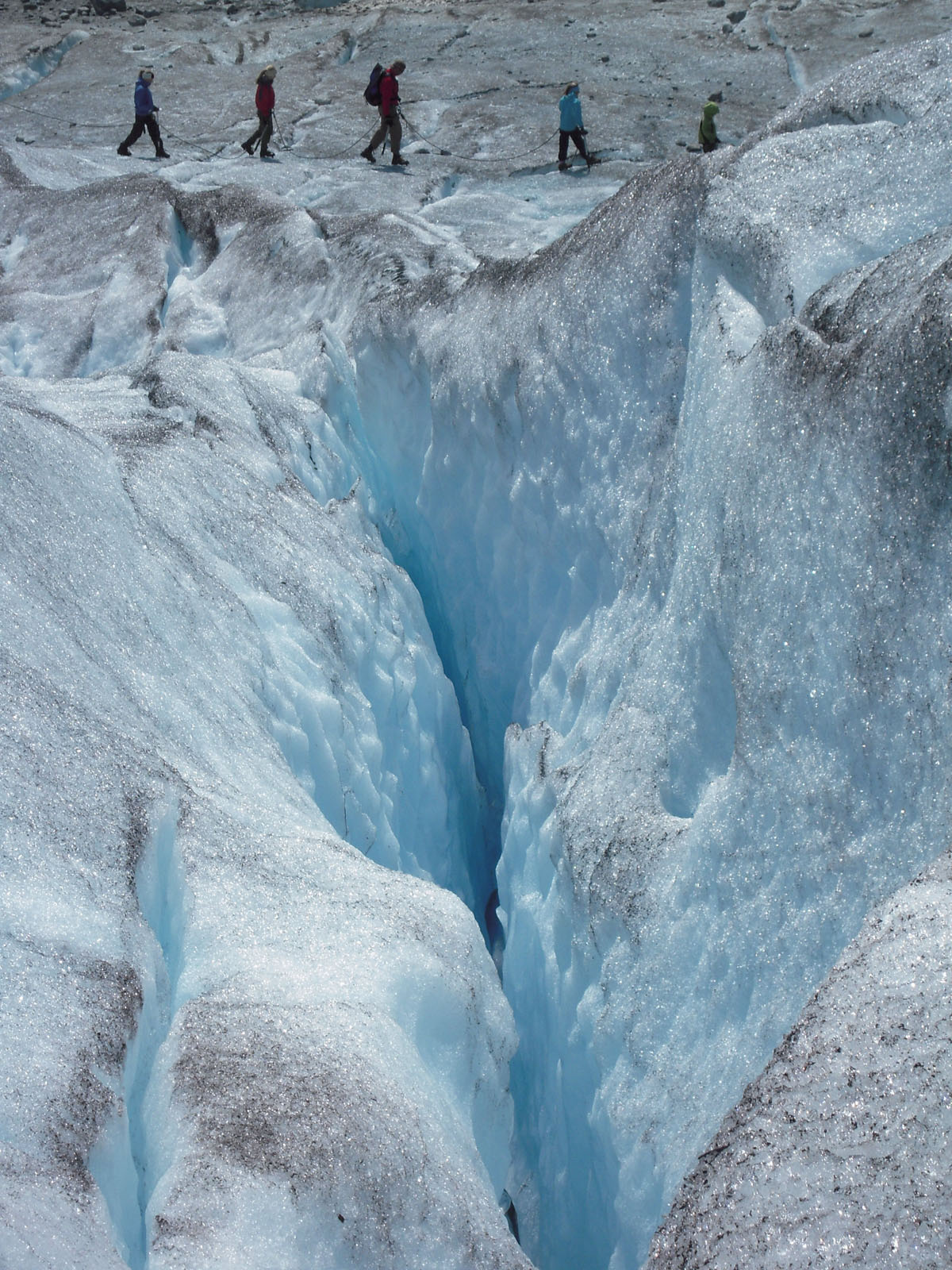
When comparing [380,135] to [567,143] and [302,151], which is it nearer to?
[302,151]

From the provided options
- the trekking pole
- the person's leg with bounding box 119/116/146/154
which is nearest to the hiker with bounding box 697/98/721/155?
the trekking pole

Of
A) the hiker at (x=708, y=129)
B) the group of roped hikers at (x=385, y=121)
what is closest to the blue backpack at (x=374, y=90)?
the group of roped hikers at (x=385, y=121)

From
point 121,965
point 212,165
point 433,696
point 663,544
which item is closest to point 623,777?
point 663,544

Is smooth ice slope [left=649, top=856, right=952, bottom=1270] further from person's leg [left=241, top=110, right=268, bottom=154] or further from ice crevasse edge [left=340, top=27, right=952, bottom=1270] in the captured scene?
person's leg [left=241, top=110, right=268, bottom=154]

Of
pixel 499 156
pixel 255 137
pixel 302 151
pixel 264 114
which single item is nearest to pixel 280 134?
pixel 302 151

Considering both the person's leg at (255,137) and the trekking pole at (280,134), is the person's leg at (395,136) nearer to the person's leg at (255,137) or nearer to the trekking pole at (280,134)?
the person's leg at (255,137)

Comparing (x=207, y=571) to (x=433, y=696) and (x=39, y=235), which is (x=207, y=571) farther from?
(x=39, y=235)
